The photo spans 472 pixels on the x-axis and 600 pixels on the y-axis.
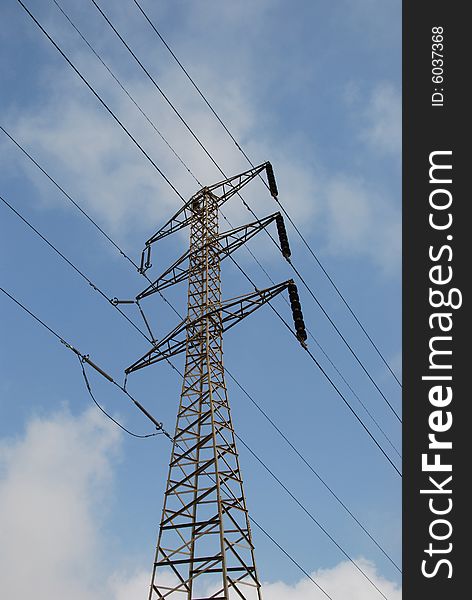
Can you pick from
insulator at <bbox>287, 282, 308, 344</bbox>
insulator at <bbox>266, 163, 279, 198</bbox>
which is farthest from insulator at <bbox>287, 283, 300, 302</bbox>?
insulator at <bbox>266, 163, 279, 198</bbox>

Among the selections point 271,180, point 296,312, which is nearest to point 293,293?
point 296,312

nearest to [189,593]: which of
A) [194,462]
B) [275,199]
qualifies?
[194,462]

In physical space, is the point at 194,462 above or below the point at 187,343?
below

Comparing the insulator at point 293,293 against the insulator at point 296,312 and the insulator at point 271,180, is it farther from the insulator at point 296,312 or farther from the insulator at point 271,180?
the insulator at point 271,180

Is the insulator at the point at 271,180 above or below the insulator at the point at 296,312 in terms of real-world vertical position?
above

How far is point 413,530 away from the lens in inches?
631

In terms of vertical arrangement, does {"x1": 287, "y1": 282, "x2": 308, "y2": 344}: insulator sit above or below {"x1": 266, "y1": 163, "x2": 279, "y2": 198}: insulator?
below

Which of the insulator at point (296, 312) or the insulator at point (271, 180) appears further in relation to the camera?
the insulator at point (271, 180)

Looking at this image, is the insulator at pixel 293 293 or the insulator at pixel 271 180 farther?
the insulator at pixel 271 180

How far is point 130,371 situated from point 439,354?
340 inches

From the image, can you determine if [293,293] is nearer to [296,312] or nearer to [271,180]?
[296,312]

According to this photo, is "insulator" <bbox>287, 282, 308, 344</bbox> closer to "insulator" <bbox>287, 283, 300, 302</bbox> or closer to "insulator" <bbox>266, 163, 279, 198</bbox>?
"insulator" <bbox>287, 283, 300, 302</bbox>

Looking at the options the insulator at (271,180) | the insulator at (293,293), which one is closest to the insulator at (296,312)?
the insulator at (293,293)

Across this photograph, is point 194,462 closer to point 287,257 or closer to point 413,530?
point 413,530
